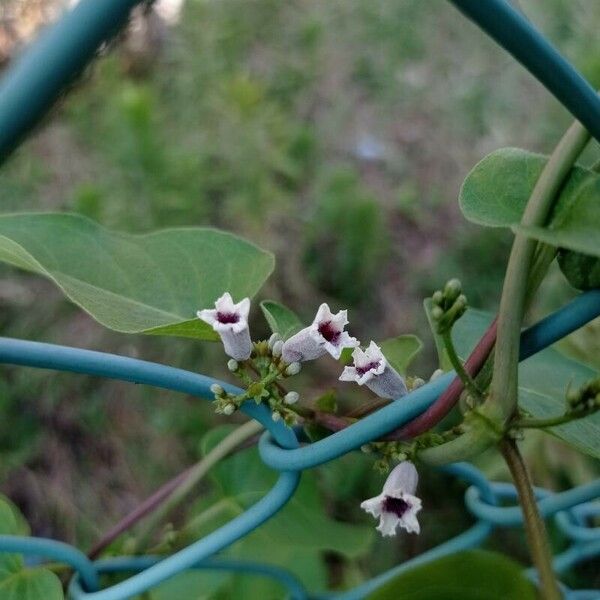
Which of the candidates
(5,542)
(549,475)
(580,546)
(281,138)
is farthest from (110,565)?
(281,138)

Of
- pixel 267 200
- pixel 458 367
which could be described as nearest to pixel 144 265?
pixel 458 367

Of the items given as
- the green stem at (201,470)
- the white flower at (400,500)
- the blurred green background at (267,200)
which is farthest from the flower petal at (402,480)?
the blurred green background at (267,200)

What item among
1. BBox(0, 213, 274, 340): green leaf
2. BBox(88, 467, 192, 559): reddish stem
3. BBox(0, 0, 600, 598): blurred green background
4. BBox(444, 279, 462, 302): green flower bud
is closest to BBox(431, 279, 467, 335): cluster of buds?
BBox(444, 279, 462, 302): green flower bud

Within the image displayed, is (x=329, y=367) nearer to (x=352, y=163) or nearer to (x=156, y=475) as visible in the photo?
(x=156, y=475)

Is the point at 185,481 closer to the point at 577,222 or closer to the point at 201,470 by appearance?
the point at 201,470

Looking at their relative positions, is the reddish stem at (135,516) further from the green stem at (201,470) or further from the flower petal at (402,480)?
the flower petal at (402,480)

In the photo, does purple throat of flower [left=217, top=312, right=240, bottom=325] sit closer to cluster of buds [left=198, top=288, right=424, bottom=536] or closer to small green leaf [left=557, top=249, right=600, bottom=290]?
cluster of buds [left=198, top=288, right=424, bottom=536]

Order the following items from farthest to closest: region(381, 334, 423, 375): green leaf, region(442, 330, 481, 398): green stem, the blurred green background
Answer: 1. the blurred green background
2. region(381, 334, 423, 375): green leaf
3. region(442, 330, 481, 398): green stem
